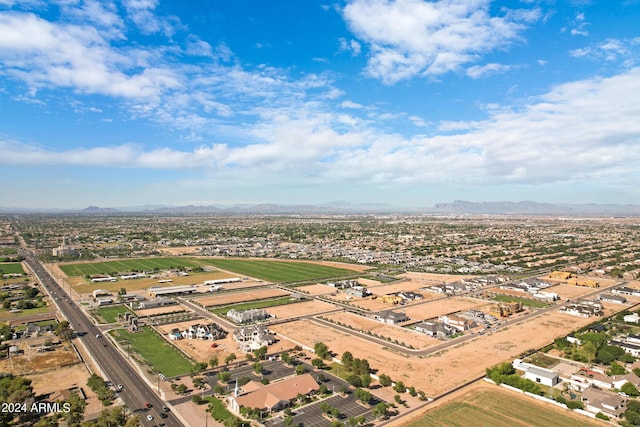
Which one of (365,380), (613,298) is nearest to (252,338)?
(365,380)

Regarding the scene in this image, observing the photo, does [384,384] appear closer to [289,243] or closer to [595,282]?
[595,282]

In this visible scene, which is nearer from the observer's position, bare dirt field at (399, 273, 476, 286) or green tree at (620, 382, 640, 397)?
green tree at (620, 382, 640, 397)

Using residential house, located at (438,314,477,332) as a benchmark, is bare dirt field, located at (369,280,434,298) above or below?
below

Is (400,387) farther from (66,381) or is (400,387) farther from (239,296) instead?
(239,296)

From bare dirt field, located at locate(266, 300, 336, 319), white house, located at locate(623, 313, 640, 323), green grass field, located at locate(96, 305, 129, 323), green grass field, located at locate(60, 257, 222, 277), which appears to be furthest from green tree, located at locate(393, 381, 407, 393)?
green grass field, located at locate(60, 257, 222, 277)

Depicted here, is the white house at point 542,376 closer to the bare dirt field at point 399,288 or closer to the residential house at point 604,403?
the residential house at point 604,403

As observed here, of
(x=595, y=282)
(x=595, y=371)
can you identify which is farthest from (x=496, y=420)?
(x=595, y=282)

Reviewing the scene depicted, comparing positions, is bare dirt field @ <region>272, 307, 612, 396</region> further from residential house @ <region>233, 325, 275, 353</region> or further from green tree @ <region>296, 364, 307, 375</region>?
green tree @ <region>296, 364, 307, 375</region>
